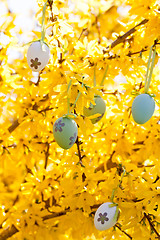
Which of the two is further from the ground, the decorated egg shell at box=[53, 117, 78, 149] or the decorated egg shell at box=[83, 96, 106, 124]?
the decorated egg shell at box=[83, 96, 106, 124]

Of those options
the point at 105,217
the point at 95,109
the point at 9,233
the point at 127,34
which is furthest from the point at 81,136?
the point at 9,233

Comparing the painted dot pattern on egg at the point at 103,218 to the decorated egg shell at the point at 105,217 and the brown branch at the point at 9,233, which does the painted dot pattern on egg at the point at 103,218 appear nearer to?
the decorated egg shell at the point at 105,217

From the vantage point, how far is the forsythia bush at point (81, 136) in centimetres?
179

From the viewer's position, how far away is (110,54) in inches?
79.1

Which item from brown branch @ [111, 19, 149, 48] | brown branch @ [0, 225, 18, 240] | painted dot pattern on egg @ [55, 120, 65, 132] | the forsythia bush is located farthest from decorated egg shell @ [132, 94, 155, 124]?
brown branch @ [0, 225, 18, 240]

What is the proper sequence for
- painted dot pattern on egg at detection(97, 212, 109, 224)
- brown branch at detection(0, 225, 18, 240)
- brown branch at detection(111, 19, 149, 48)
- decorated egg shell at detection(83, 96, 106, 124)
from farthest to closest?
brown branch at detection(0, 225, 18, 240), brown branch at detection(111, 19, 149, 48), decorated egg shell at detection(83, 96, 106, 124), painted dot pattern on egg at detection(97, 212, 109, 224)

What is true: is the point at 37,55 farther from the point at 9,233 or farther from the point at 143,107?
the point at 9,233

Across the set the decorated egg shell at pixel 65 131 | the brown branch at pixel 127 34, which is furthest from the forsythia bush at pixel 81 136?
the decorated egg shell at pixel 65 131

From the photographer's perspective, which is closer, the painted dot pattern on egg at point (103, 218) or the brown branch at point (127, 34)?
the painted dot pattern on egg at point (103, 218)

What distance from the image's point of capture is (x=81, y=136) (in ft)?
6.30

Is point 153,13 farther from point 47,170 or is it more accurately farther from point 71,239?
point 71,239

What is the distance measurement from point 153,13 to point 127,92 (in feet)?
1.61

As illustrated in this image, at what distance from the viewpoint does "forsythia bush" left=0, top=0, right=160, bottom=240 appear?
1.79 m

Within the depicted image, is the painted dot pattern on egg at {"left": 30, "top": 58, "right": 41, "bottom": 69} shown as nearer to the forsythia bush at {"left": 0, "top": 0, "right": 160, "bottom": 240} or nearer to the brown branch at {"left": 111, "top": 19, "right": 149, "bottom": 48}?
the forsythia bush at {"left": 0, "top": 0, "right": 160, "bottom": 240}
